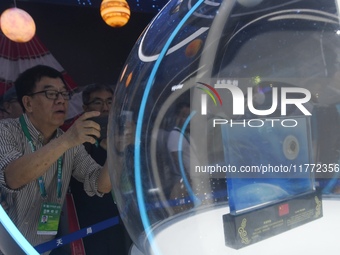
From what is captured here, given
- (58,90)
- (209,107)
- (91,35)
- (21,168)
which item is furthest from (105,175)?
(91,35)

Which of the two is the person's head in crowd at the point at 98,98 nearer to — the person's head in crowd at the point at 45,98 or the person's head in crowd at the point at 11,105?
the person's head in crowd at the point at 45,98

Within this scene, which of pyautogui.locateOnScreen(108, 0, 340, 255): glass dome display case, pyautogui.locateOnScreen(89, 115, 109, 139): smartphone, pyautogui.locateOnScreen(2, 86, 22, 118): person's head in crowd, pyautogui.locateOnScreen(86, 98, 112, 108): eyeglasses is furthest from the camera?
pyautogui.locateOnScreen(2, 86, 22, 118): person's head in crowd

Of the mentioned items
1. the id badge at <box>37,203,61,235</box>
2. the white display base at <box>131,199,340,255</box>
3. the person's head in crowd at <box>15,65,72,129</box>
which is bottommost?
the id badge at <box>37,203,61,235</box>

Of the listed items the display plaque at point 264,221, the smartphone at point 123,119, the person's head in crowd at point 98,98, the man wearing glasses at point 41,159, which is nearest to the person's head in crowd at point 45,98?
the man wearing glasses at point 41,159

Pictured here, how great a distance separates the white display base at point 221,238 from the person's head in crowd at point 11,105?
1182 mm

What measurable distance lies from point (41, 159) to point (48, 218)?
24 cm

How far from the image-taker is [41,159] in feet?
3.04

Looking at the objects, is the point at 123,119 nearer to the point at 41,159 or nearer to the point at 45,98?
the point at 41,159

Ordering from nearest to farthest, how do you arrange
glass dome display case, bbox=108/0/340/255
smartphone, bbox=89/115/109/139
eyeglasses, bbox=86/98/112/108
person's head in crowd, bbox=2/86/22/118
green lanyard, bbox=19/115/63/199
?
glass dome display case, bbox=108/0/340/255, smartphone, bbox=89/115/109/139, green lanyard, bbox=19/115/63/199, eyeglasses, bbox=86/98/112/108, person's head in crowd, bbox=2/86/22/118

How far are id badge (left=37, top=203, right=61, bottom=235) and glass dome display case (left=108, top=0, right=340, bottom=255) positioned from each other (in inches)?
24.1

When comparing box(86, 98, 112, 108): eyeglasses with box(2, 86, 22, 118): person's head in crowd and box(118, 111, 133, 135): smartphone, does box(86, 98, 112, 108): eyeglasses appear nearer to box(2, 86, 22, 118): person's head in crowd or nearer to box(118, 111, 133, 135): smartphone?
box(2, 86, 22, 118): person's head in crowd

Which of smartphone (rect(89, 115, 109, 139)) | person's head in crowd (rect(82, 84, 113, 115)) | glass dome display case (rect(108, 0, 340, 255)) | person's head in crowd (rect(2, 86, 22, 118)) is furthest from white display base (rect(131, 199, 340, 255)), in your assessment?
person's head in crowd (rect(2, 86, 22, 118))

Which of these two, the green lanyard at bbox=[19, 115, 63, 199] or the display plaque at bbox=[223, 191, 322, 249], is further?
the green lanyard at bbox=[19, 115, 63, 199]

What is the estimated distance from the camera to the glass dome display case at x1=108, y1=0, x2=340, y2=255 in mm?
450
